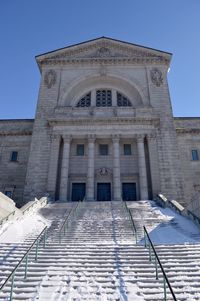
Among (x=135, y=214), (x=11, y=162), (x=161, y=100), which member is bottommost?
(x=135, y=214)

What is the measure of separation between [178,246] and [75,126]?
1782 cm

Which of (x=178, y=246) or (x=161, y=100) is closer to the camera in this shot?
(x=178, y=246)

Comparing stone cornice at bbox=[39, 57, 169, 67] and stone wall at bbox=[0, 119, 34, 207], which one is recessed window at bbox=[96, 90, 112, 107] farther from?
stone wall at bbox=[0, 119, 34, 207]

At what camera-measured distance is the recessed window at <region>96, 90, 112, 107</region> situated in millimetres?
28778

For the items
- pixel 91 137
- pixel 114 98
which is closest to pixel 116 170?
pixel 91 137

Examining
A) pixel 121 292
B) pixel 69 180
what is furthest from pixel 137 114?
pixel 121 292

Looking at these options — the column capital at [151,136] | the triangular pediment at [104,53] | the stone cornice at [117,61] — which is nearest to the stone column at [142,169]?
the column capital at [151,136]

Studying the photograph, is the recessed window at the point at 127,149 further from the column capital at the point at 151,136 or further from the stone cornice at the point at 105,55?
the stone cornice at the point at 105,55

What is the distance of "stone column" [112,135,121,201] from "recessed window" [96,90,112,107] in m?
5.52

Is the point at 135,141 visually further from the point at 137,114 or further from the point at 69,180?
the point at 69,180

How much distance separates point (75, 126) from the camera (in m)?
25.6

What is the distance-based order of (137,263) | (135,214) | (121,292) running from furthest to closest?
(135,214) < (137,263) < (121,292)

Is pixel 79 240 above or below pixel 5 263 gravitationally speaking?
above

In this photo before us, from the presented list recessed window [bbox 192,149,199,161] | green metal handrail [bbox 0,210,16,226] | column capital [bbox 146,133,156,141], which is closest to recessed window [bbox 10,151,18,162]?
green metal handrail [bbox 0,210,16,226]
